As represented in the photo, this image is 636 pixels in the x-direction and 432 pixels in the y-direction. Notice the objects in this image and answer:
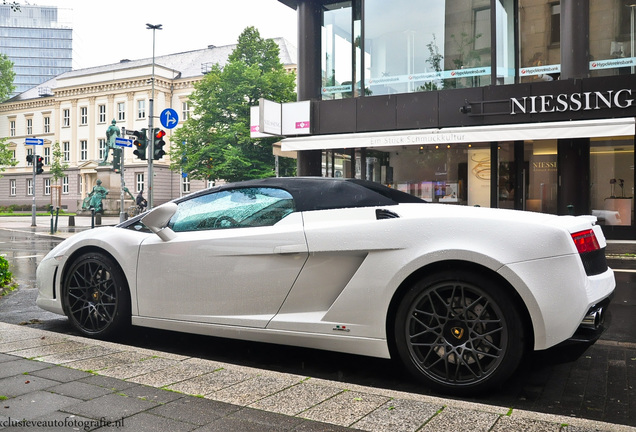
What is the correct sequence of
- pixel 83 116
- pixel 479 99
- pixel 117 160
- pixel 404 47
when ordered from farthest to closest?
pixel 83 116
pixel 117 160
pixel 404 47
pixel 479 99

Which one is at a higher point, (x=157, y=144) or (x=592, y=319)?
(x=157, y=144)

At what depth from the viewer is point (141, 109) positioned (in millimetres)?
57562

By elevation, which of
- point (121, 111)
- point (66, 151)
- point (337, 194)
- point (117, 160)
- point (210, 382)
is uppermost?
point (121, 111)

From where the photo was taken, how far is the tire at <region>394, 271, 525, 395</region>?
10.1 ft

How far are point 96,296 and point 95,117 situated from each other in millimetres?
60762

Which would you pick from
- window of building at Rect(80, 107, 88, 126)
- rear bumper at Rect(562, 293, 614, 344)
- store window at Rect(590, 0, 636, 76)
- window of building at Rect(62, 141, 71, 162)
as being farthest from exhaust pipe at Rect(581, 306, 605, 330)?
window of building at Rect(62, 141, 71, 162)

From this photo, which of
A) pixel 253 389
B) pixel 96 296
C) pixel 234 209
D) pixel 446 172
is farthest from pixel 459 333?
pixel 446 172

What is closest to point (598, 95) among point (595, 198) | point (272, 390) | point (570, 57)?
point (570, 57)

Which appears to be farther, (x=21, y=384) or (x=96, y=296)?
(x=96, y=296)

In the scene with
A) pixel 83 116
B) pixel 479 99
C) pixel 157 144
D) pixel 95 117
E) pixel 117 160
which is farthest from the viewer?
pixel 83 116

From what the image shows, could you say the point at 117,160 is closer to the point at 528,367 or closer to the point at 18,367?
the point at 18,367

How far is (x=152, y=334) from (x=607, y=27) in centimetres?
1581

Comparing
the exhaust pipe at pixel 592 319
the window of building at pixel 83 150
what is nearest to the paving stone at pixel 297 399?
the exhaust pipe at pixel 592 319

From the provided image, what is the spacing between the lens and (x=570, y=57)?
51.3 feet
